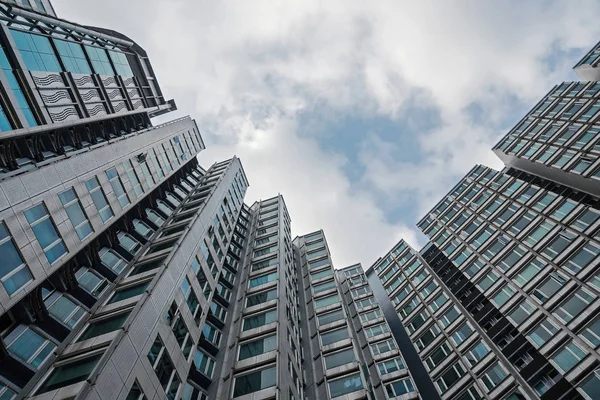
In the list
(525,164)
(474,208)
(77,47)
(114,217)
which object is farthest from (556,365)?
(77,47)

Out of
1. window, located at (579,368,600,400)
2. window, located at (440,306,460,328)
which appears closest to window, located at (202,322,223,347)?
window, located at (440,306,460,328)

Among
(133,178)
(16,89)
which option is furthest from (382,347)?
(16,89)

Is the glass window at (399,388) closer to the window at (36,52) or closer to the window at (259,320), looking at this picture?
the window at (259,320)

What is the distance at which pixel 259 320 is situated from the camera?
33.1 metres

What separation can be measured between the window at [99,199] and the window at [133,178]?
4.67m

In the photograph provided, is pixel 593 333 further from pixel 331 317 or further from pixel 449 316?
pixel 331 317

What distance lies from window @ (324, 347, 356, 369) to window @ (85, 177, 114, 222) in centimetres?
2310

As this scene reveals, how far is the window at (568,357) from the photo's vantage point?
29.9 metres

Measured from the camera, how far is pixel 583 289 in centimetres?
3297

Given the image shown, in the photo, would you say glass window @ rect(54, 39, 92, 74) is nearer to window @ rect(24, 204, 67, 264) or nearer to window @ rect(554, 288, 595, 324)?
window @ rect(24, 204, 67, 264)

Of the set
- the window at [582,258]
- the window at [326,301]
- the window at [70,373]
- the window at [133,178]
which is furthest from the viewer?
the window at [326,301]

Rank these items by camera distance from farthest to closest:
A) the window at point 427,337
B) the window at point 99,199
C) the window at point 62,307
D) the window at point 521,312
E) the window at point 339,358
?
1. the window at point 427,337
2. the window at point 521,312
3. the window at point 339,358
4. the window at point 99,199
5. the window at point 62,307

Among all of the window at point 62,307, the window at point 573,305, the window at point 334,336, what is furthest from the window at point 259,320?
the window at point 573,305

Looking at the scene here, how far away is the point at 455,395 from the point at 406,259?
2578 centimetres
